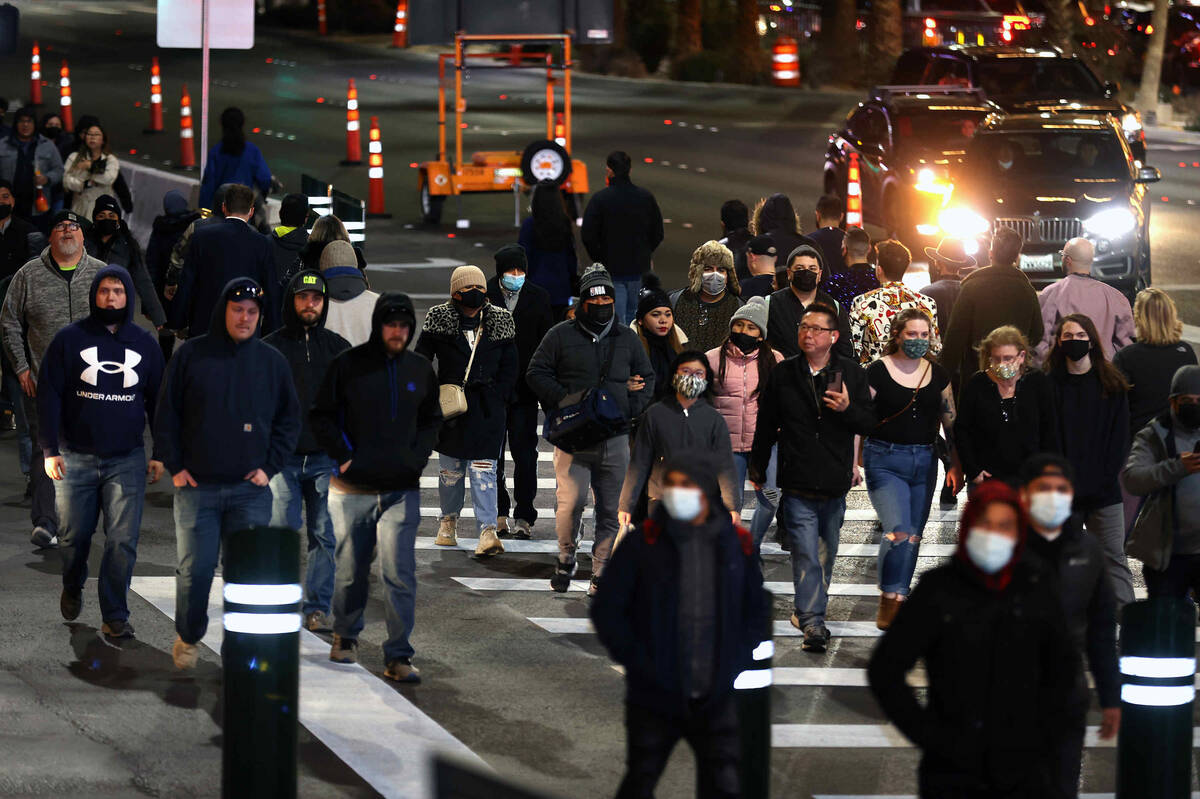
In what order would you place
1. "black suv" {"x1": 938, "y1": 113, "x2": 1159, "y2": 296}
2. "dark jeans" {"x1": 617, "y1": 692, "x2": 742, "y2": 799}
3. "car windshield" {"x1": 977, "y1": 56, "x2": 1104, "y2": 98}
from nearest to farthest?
"dark jeans" {"x1": 617, "y1": 692, "x2": 742, "y2": 799} < "black suv" {"x1": 938, "y1": 113, "x2": 1159, "y2": 296} < "car windshield" {"x1": 977, "y1": 56, "x2": 1104, "y2": 98}

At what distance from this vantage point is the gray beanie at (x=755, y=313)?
12.1 m

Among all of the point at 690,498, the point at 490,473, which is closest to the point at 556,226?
the point at 490,473

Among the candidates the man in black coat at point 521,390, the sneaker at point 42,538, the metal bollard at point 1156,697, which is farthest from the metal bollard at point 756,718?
the sneaker at point 42,538

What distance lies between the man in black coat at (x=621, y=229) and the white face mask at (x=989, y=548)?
10.8 meters

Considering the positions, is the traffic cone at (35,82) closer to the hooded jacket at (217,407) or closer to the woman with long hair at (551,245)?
the woman with long hair at (551,245)

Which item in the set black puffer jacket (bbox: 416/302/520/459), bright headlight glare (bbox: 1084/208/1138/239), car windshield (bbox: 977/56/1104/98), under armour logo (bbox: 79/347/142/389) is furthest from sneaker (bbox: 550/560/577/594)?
car windshield (bbox: 977/56/1104/98)

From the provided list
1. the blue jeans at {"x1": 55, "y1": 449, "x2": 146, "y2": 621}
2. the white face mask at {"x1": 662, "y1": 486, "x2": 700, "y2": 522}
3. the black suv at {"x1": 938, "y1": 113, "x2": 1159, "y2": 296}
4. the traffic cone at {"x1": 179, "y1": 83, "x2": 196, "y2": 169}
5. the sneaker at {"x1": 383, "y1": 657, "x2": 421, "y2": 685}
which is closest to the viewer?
the white face mask at {"x1": 662, "y1": 486, "x2": 700, "y2": 522}

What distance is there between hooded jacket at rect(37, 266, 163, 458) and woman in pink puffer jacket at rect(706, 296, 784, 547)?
3.30 meters

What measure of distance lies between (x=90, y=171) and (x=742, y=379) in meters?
9.79

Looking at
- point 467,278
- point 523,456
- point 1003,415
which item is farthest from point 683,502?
point 523,456

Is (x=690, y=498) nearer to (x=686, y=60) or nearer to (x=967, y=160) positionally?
(x=967, y=160)

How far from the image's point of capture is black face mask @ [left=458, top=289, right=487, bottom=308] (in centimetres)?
1256

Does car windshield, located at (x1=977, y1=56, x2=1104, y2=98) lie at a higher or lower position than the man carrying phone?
higher

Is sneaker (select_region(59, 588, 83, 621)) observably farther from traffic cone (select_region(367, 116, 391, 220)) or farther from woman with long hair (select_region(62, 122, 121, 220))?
traffic cone (select_region(367, 116, 391, 220))
